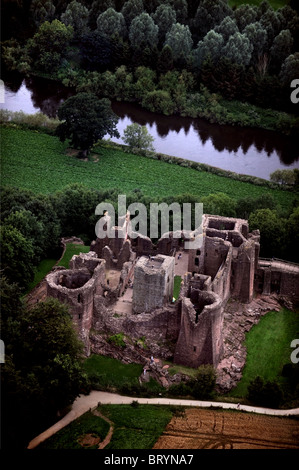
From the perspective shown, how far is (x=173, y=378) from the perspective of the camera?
61625 millimetres

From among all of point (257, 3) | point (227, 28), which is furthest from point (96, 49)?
point (257, 3)

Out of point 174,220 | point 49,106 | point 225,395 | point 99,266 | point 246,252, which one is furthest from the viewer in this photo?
point 49,106

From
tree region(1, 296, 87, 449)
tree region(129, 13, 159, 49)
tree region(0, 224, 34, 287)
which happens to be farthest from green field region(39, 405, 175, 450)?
tree region(129, 13, 159, 49)

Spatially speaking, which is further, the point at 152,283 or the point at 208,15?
the point at 208,15

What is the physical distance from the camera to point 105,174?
101438 mm

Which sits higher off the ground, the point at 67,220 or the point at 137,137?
the point at 137,137

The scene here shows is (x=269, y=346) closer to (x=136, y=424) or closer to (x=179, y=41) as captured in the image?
(x=136, y=424)

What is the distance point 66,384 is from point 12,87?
274 feet

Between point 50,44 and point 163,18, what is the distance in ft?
70.1

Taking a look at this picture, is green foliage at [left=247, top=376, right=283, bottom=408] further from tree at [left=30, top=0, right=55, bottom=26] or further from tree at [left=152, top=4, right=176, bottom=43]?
tree at [left=30, top=0, right=55, bottom=26]

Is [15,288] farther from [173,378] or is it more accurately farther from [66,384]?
[173,378]

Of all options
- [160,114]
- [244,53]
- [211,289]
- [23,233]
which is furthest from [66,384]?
[244,53]

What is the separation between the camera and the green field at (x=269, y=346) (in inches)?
2515

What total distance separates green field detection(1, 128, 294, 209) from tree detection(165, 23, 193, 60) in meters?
28.5
